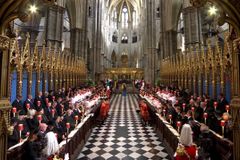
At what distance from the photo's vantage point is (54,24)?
1388 centimetres

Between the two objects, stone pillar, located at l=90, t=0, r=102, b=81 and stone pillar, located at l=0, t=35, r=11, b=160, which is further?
stone pillar, located at l=90, t=0, r=102, b=81

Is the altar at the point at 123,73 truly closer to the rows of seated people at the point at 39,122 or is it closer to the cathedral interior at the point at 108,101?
the cathedral interior at the point at 108,101

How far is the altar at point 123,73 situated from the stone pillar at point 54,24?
62.0ft

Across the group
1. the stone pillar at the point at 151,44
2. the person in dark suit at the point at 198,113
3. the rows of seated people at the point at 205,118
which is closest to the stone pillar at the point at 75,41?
the stone pillar at the point at 151,44

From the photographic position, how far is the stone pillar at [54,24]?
13.6 meters

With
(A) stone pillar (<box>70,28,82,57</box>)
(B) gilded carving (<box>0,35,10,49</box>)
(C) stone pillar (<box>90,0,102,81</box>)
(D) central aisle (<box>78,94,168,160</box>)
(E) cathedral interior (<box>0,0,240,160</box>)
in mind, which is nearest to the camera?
(B) gilded carving (<box>0,35,10,49</box>)

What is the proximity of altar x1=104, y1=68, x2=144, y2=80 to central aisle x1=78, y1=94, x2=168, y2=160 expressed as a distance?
22447mm

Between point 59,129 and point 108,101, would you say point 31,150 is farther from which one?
point 108,101

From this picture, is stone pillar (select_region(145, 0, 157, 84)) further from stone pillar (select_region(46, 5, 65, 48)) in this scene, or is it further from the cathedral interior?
stone pillar (select_region(46, 5, 65, 48))

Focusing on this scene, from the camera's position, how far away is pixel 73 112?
7297 millimetres

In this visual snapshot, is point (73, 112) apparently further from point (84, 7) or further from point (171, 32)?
point (84, 7)

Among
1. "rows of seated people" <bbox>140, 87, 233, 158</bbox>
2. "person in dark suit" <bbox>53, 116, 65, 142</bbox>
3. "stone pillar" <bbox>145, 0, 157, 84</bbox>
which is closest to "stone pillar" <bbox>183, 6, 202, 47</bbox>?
"rows of seated people" <bbox>140, 87, 233, 158</bbox>

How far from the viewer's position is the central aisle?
6.18 m

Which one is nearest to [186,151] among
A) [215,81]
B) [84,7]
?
[215,81]
